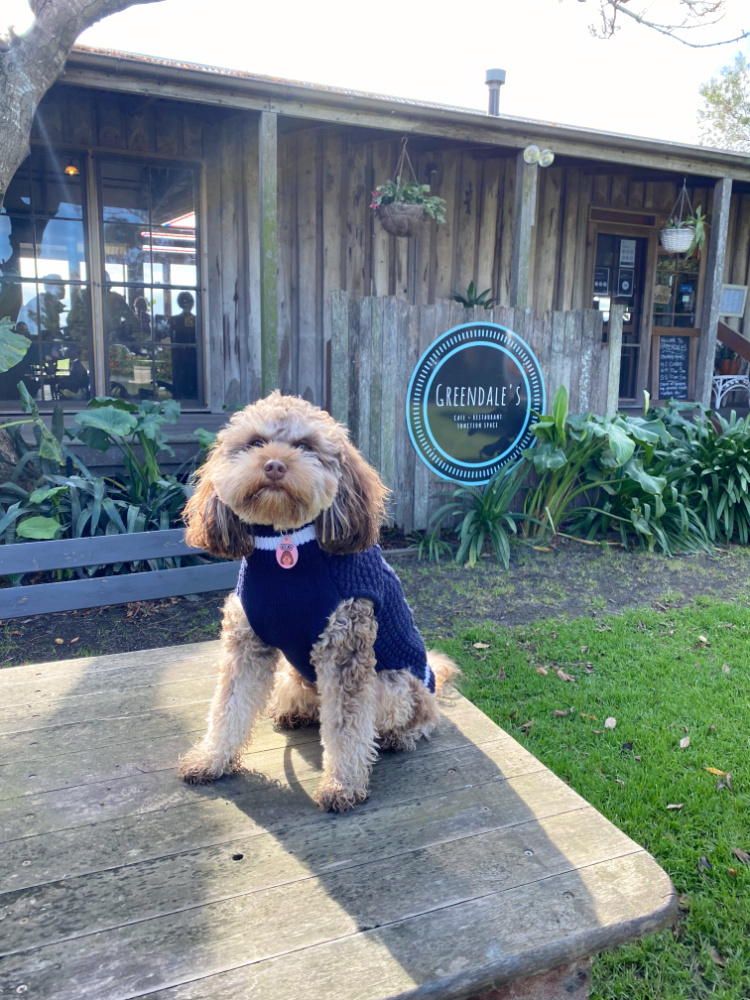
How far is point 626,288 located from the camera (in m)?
10.1

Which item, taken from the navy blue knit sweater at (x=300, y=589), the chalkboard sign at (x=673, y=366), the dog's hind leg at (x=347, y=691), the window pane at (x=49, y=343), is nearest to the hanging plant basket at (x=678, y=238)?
the chalkboard sign at (x=673, y=366)

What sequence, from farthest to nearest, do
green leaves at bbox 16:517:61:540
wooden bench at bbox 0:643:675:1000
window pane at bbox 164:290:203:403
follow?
window pane at bbox 164:290:203:403, green leaves at bbox 16:517:61:540, wooden bench at bbox 0:643:675:1000

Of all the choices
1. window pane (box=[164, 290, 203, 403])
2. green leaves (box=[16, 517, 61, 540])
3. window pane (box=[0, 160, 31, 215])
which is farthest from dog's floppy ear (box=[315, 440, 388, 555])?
window pane (box=[0, 160, 31, 215])

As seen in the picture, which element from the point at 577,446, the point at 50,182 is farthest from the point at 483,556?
the point at 50,182

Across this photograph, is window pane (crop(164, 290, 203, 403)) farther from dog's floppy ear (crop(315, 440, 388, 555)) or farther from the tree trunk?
dog's floppy ear (crop(315, 440, 388, 555))

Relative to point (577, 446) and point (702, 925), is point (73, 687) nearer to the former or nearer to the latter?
point (702, 925)

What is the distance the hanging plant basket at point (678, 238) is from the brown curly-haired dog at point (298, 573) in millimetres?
8231

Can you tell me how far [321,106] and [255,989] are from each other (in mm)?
6450

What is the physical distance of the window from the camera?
6.70m

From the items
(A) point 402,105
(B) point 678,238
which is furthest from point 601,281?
(A) point 402,105

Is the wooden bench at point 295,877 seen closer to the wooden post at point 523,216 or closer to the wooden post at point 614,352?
the wooden post at point 614,352

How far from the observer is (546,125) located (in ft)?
23.5

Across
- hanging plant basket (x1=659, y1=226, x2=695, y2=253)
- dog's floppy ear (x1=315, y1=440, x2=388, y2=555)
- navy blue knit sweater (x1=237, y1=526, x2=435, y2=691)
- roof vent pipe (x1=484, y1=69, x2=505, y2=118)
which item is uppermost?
roof vent pipe (x1=484, y1=69, x2=505, y2=118)

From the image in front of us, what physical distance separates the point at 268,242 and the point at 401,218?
177cm
